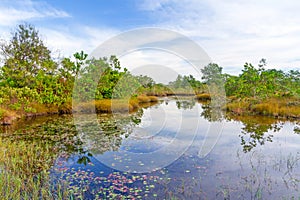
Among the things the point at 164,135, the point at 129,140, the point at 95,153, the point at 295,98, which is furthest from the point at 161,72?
the point at 295,98

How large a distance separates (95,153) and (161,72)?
9024 mm

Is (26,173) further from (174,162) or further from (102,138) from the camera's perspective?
(102,138)

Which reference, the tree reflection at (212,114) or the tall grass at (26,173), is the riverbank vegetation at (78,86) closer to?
the tree reflection at (212,114)

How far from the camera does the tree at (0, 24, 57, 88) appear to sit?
58.5 ft

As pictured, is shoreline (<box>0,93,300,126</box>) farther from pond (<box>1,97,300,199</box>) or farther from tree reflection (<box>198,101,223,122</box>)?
pond (<box>1,97,300,199</box>)

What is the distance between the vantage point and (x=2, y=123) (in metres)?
12.7

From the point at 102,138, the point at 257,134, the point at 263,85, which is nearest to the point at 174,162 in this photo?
the point at 102,138

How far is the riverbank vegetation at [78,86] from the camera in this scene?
1561 cm

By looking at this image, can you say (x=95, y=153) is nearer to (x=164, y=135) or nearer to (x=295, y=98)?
(x=164, y=135)

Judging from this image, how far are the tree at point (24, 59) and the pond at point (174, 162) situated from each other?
919 centimetres

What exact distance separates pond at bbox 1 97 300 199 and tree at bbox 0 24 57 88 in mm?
9194

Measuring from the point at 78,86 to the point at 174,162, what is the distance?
1555cm

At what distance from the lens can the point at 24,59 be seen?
19.6m

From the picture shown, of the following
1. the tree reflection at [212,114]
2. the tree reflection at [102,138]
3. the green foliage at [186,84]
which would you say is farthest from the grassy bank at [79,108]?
the green foliage at [186,84]
